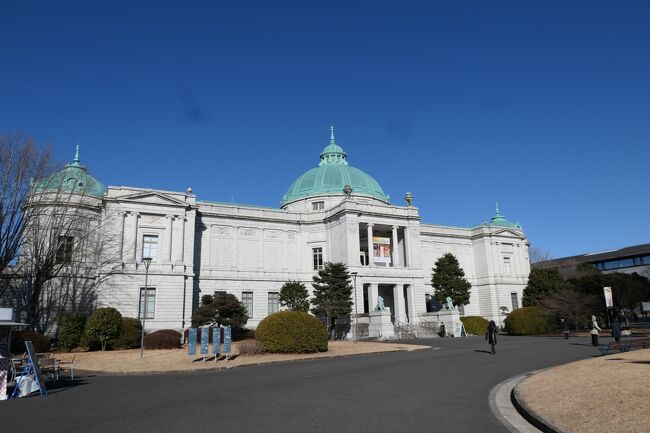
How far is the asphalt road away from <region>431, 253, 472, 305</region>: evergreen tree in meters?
33.5

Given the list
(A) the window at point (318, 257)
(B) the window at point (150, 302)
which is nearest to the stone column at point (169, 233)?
(B) the window at point (150, 302)

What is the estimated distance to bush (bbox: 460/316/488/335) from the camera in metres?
Answer: 47.4

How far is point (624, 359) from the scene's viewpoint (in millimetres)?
16031

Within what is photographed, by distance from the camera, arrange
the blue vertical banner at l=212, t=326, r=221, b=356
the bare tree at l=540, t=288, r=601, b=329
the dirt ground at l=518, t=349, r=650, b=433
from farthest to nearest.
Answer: the bare tree at l=540, t=288, r=601, b=329 < the blue vertical banner at l=212, t=326, r=221, b=356 < the dirt ground at l=518, t=349, r=650, b=433

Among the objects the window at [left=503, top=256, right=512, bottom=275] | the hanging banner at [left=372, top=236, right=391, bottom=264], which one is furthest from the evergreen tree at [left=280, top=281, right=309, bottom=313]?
the window at [left=503, top=256, right=512, bottom=275]

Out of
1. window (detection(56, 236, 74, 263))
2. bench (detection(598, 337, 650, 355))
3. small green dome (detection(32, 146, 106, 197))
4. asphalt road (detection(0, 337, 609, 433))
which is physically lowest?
asphalt road (detection(0, 337, 609, 433))

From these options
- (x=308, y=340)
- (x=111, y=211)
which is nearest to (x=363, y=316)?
(x=308, y=340)

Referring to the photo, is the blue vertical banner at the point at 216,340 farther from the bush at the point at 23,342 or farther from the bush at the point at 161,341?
the bush at the point at 23,342

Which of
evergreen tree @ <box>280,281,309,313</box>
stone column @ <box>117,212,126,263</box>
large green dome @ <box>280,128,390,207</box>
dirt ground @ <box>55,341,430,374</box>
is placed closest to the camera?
dirt ground @ <box>55,341,430,374</box>

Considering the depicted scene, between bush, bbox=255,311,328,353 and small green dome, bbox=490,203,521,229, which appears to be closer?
bush, bbox=255,311,328,353

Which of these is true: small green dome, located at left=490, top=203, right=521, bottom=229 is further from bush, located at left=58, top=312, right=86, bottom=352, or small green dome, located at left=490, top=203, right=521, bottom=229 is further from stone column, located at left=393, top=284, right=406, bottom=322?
bush, located at left=58, top=312, right=86, bottom=352

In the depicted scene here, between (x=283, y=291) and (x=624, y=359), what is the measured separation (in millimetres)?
31906

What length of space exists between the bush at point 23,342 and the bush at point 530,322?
3715 cm

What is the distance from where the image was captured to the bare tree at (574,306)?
42.9 metres
